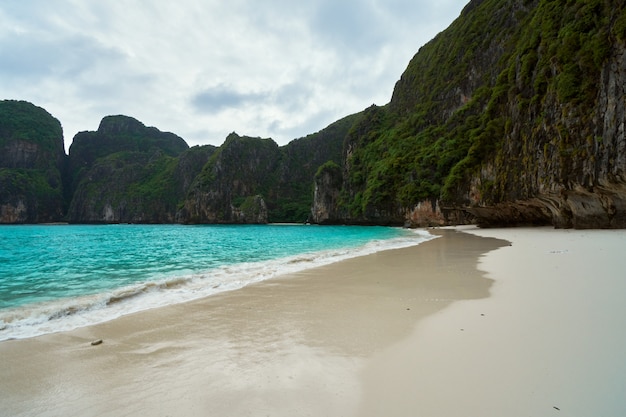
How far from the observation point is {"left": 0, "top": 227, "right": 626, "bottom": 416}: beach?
2416 millimetres

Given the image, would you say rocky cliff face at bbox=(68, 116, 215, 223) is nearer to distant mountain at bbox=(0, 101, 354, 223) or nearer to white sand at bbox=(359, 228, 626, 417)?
distant mountain at bbox=(0, 101, 354, 223)

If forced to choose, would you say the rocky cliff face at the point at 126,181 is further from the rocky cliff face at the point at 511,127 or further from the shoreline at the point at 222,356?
the shoreline at the point at 222,356

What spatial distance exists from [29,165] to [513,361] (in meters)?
209

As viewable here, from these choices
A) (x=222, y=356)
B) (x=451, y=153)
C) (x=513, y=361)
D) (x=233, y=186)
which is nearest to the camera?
(x=513, y=361)

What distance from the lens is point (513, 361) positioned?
9.71 feet

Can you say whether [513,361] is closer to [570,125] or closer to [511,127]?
[570,125]

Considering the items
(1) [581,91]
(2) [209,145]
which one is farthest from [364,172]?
(2) [209,145]

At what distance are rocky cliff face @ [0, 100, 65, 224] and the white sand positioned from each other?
18522 cm

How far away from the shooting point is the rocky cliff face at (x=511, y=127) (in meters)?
19.6

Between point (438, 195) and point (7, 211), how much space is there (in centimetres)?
17409

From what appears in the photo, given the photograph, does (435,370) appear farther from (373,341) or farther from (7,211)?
(7,211)

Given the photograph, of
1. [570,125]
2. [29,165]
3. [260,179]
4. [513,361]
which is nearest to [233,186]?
[260,179]

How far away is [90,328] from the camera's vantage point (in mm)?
4887

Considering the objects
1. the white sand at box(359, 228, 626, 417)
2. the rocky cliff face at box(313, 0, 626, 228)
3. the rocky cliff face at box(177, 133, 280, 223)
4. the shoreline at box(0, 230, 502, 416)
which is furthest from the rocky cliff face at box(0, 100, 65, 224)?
the white sand at box(359, 228, 626, 417)
